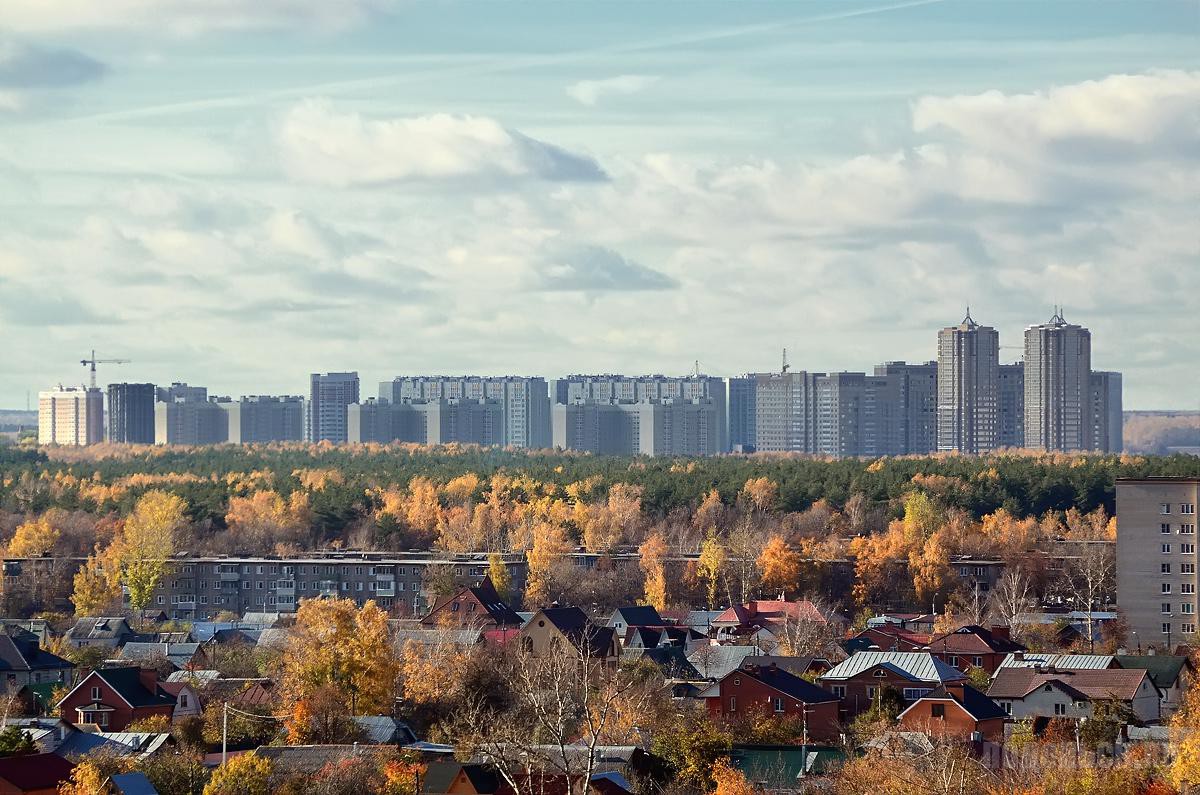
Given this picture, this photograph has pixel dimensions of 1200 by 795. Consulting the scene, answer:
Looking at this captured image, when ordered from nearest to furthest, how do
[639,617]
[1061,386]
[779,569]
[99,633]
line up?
[99,633], [639,617], [779,569], [1061,386]

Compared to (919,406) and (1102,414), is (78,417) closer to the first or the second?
(919,406)

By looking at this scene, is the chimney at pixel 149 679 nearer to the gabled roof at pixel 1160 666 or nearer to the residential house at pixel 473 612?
the residential house at pixel 473 612

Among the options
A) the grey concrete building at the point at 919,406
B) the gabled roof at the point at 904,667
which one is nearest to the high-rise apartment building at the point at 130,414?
the grey concrete building at the point at 919,406

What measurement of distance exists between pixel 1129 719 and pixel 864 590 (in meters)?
25.6

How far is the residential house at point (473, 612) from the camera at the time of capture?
47.6 meters

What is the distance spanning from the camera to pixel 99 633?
47188 millimetres

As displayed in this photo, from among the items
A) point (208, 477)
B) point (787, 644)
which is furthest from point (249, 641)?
point (208, 477)

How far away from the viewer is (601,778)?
956 inches

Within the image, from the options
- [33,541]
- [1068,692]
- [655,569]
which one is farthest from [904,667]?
[33,541]

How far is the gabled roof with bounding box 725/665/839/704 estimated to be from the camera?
33.6 meters

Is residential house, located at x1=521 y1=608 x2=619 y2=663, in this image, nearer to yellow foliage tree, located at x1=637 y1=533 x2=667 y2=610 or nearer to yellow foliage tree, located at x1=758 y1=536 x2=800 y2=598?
yellow foliage tree, located at x1=637 y1=533 x2=667 y2=610

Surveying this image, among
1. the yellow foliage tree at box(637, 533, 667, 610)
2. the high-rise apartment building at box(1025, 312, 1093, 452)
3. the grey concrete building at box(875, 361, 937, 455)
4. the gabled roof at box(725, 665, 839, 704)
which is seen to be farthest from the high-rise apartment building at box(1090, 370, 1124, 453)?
the gabled roof at box(725, 665, 839, 704)

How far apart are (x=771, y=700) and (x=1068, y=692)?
4.61m

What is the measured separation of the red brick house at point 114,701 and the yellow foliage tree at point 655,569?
936 inches
